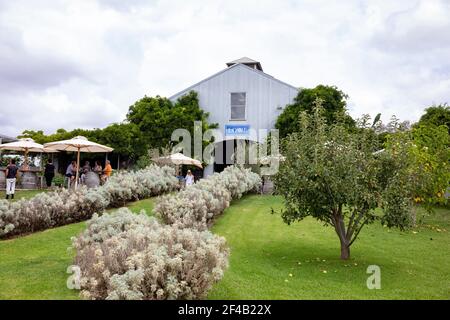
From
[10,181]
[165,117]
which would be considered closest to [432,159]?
[10,181]

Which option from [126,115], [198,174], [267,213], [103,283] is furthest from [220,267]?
[126,115]

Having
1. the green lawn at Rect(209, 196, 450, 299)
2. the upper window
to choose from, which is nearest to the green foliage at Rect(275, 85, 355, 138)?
the upper window

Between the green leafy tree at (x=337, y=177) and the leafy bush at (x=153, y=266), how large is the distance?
297 cm

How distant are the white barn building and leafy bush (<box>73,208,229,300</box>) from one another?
26672 millimetres

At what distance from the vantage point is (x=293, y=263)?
9.25 metres

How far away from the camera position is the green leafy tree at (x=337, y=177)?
877 centimetres

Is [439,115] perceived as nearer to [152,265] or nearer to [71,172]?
[71,172]

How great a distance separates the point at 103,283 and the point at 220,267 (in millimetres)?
1649

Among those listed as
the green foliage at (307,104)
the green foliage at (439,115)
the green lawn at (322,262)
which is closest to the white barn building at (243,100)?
the green foliage at (307,104)

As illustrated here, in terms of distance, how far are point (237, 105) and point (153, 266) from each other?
2854 cm

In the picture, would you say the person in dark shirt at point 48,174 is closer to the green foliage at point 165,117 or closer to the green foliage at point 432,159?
the green foliage at point 165,117

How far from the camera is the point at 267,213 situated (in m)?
16.8

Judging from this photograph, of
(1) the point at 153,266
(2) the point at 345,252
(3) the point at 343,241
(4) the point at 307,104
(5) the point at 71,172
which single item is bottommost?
(2) the point at 345,252

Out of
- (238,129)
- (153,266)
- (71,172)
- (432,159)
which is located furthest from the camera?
(238,129)
